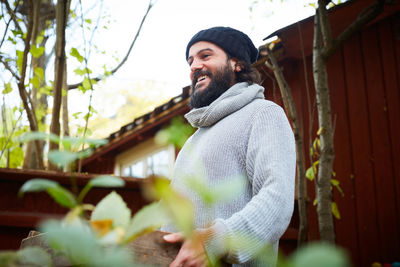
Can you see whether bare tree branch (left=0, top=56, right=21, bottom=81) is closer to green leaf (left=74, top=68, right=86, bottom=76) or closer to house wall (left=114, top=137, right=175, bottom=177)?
green leaf (left=74, top=68, right=86, bottom=76)

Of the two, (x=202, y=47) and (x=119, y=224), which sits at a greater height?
(x=202, y=47)

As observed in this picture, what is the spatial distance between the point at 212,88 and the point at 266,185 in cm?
87


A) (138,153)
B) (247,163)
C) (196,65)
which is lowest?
(247,163)

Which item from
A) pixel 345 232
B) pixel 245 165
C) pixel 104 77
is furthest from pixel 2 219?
pixel 345 232

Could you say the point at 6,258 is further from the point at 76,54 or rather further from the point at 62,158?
the point at 76,54

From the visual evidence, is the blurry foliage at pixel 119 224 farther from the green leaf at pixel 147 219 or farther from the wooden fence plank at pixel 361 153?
the wooden fence plank at pixel 361 153

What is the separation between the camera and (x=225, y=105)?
1871 mm

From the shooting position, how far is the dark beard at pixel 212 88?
2107 mm

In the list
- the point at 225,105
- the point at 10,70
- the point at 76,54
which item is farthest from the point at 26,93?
the point at 225,105

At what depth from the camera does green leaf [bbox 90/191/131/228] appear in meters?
0.35

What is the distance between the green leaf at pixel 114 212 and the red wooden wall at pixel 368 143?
376 centimetres

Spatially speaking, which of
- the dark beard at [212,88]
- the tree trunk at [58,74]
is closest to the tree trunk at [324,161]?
the dark beard at [212,88]

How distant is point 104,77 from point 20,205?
1.96m

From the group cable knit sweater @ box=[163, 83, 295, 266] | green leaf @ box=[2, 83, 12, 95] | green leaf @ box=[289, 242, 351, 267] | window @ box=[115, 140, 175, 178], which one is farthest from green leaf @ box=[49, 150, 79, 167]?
window @ box=[115, 140, 175, 178]
